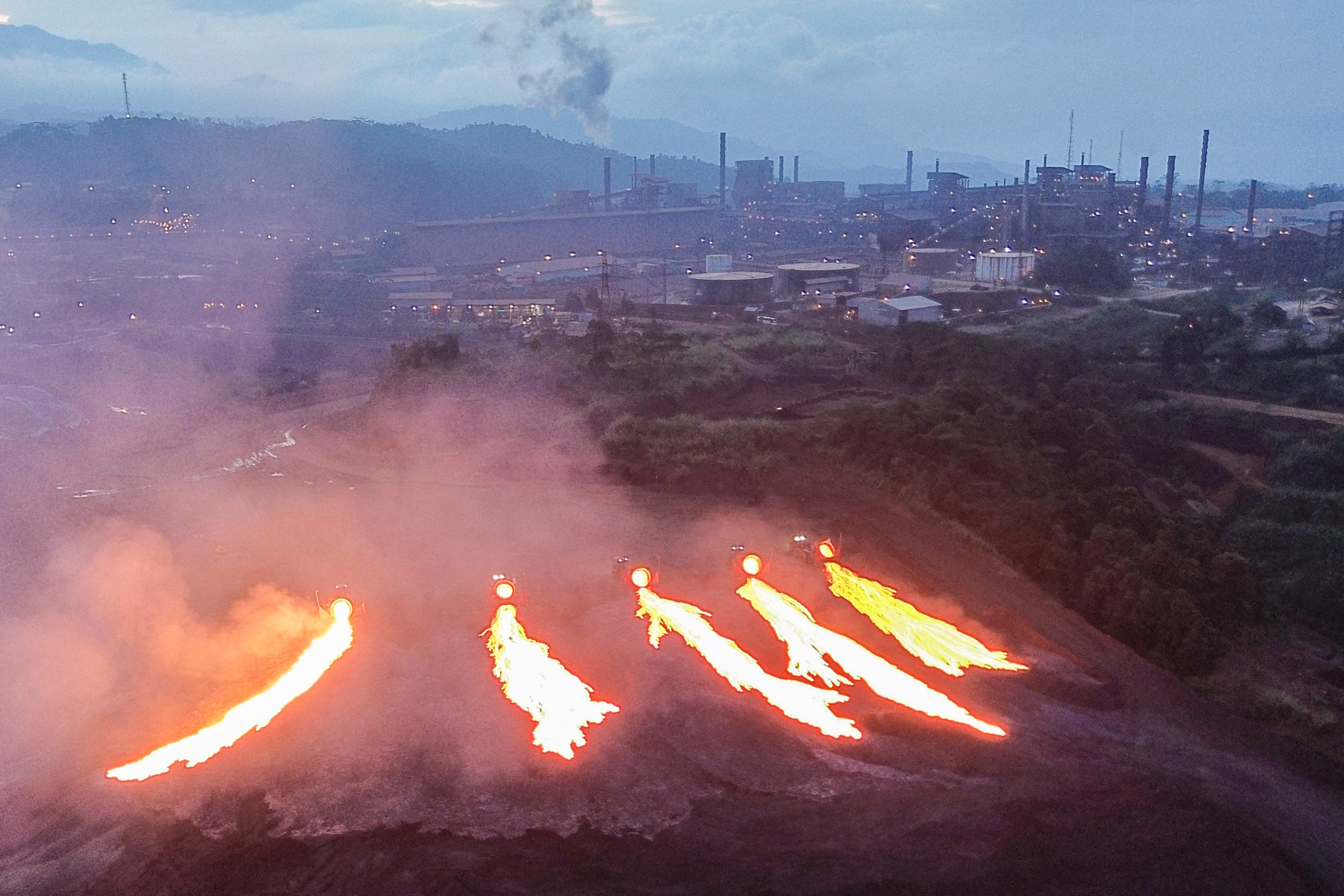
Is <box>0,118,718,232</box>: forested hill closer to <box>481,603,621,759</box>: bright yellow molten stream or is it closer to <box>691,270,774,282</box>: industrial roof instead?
<box>691,270,774,282</box>: industrial roof

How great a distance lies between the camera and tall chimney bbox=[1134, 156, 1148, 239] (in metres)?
77.6

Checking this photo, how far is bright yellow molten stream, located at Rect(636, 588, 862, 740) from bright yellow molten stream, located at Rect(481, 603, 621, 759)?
1711 mm

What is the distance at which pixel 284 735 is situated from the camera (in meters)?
12.7

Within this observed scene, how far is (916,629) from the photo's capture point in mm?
15688

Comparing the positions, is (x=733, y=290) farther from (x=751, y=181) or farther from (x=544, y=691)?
(x=751, y=181)

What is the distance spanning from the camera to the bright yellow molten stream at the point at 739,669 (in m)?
13.2

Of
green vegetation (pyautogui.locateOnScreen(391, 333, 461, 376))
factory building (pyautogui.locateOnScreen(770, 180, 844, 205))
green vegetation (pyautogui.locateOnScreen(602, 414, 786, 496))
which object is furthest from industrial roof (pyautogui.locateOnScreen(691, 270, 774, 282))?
factory building (pyautogui.locateOnScreen(770, 180, 844, 205))

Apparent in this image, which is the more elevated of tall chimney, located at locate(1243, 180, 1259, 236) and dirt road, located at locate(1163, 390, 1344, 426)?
tall chimney, located at locate(1243, 180, 1259, 236)

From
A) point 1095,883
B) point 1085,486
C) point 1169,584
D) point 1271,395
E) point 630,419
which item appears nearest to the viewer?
point 1095,883

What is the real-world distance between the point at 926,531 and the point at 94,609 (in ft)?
50.7

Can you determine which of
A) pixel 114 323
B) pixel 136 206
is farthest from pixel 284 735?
pixel 136 206

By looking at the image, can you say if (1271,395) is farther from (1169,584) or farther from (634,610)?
(634,610)

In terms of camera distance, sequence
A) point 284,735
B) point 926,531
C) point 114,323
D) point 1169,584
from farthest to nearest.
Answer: point 114,323
point 926,531
point 1169,584
point 284,735

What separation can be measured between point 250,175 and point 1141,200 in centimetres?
7243
